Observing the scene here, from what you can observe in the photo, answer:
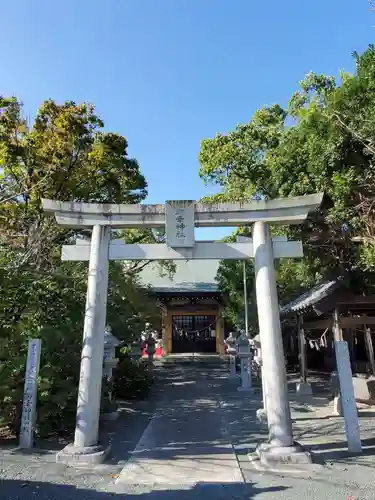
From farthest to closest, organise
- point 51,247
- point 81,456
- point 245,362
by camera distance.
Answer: point 245,362 < point 51,247 < point 81,456

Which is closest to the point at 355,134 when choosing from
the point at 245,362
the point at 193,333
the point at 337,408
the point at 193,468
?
the point at 337,408

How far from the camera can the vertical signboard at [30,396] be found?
20.7 ft

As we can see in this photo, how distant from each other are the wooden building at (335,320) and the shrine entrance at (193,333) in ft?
32.0

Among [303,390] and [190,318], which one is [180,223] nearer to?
[303,390]

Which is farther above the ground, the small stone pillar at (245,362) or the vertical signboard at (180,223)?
the vertical signboard at (180,223)

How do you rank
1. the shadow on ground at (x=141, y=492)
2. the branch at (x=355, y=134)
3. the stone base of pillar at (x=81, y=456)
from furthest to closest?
the branch at (x=355, y=134) → the stone base of pillar at (x=81, y=456) → the shadow on ground at (x=141, y=492)

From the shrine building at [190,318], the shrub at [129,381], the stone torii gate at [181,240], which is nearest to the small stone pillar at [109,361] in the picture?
the shrub at [129,381]

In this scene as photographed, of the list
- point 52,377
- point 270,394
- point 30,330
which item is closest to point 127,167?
point 30,330

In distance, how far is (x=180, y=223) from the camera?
6598mm

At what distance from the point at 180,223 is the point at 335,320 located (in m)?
5.96

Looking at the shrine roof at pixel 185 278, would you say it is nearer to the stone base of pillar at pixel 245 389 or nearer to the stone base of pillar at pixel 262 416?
the stone base of pillar at pixel 245 389

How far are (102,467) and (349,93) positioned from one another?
28.8 feet

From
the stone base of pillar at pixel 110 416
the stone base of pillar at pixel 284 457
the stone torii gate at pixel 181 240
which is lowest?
the stone base of pillar at pixel 284 457

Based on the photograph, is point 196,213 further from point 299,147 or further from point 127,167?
point 127,167
